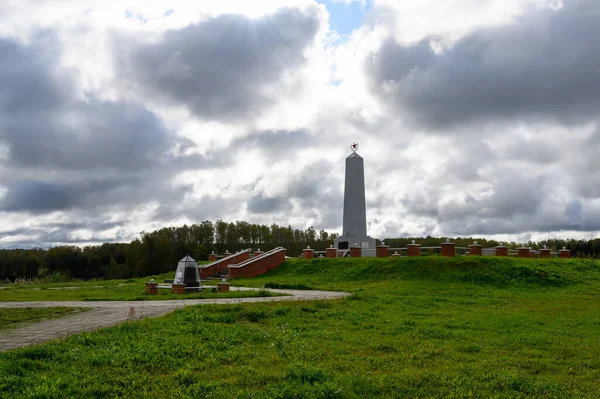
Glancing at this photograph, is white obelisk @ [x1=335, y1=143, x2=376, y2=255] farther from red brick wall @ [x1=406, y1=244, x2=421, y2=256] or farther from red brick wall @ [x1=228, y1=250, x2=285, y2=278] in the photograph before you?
red brick wall @ [x1=406, y1=244, x2=421, y2=256]

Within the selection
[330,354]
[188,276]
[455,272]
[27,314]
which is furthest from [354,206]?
[330,354]

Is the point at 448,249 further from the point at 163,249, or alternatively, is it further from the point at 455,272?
the point at 163,249

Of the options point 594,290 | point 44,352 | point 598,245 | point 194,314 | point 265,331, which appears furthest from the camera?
point 598,245

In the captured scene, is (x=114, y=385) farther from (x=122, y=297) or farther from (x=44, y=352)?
(x=122, y=297)

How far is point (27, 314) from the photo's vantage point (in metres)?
12.5

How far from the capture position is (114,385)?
21.5ft

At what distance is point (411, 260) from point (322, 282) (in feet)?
15.4

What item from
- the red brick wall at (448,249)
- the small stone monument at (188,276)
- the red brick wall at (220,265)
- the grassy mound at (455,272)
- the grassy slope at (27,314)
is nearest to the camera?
the grassy slope at (27,314)

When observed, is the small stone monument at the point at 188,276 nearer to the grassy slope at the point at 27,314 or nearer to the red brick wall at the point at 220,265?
the grassy slope at the point at 27,314

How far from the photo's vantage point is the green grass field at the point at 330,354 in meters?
6.56

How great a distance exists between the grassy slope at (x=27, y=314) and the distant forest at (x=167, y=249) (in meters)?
41.0

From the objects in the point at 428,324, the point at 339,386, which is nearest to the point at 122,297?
the point at 428,324

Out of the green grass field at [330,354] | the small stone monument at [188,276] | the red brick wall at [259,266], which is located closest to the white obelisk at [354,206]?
the red brick wall at [259,266]

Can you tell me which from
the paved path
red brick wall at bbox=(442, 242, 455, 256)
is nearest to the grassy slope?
the paved path
